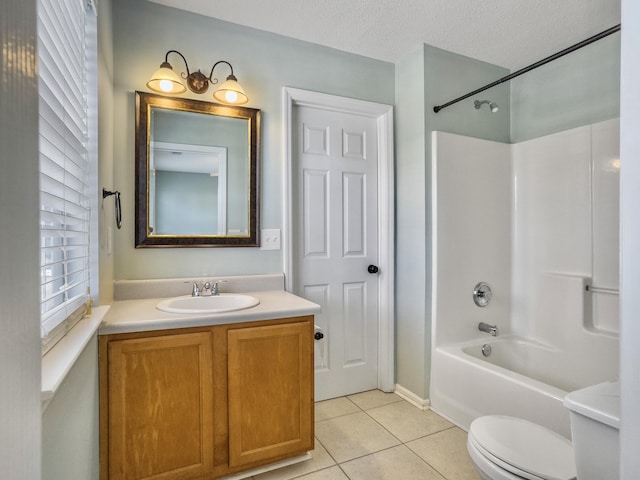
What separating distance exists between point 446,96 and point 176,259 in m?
2.11

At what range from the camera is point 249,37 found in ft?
7.19

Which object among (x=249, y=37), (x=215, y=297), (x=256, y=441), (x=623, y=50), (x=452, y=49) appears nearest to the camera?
(x=623, y=50)

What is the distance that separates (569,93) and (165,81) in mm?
2618

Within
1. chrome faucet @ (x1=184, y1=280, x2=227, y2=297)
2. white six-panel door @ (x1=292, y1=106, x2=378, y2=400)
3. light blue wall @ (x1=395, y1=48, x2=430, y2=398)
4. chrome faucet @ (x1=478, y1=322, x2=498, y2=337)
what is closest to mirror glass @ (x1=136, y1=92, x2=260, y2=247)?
chrome faucet @ (x1=184, y1=280, x2=227, y2=297)

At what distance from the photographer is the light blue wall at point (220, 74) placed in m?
1.90

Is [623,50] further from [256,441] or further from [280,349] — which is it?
[256,441]

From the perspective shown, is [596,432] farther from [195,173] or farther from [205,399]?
[195,173]

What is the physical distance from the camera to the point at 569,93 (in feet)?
7.88

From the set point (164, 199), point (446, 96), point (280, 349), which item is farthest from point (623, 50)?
point (164, 199)

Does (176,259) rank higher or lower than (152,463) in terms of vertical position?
higher

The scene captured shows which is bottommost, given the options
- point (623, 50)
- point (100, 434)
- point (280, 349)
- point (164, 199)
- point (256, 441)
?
point (256, 441)

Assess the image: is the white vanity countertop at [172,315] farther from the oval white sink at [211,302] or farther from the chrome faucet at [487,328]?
the chrome faucet at [487,328]

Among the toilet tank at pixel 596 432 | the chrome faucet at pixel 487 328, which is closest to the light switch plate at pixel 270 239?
the chrome faucet at pixel 487 328

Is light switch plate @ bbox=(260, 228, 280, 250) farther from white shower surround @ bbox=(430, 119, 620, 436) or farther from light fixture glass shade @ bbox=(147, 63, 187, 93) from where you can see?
white shower surround @ bbox=(430, 119, 620, 436)
